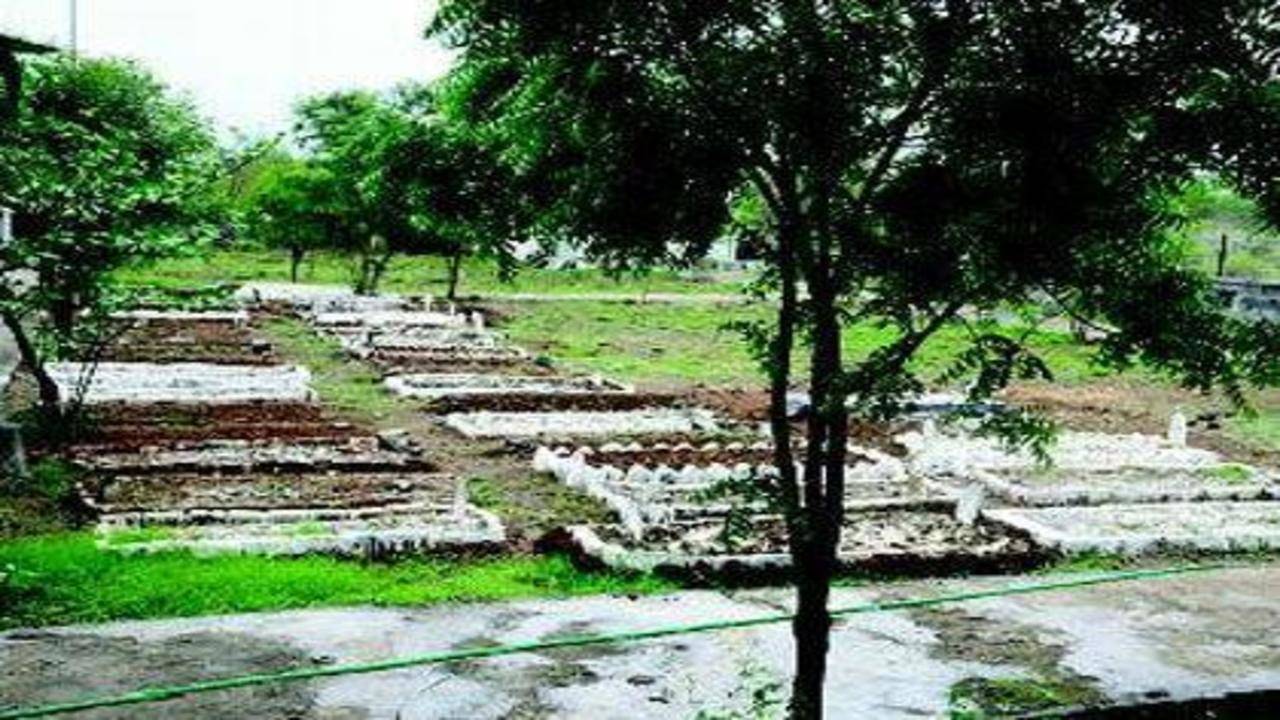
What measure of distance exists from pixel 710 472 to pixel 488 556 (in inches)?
153

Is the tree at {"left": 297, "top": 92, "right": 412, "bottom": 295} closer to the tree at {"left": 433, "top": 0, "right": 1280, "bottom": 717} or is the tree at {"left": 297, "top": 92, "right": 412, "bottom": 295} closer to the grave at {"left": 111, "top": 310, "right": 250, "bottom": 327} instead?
the grave at {"left": 111, "top": 310, "right": 250, "bottom": 327}

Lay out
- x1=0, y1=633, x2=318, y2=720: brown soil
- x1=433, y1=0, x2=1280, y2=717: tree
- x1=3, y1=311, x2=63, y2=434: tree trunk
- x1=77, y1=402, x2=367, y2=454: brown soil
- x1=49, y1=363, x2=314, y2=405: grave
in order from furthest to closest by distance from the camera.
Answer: x1=49, y1=363, x2=314, y2=405: grave
x1=77, y1=402, x2=367, y2=454: brown soil
x1=3, y1=311, x2=63, y2=434: tree trunk
x1=0, y1=633, x2=318, y2=720: brown soil
x1=433, y1=0, x2=1280, y2=717: tree

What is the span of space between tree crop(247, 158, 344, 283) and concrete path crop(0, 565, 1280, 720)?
26643mm

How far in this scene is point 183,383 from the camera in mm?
21188

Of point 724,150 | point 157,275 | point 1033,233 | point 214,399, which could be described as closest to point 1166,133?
point 1033,233

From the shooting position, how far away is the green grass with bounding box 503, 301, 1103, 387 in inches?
1037

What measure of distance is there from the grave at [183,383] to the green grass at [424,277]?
1691 cm

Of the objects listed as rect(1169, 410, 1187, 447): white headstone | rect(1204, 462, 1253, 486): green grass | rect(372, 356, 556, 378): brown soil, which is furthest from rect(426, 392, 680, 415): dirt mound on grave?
rect(1204, 462, 1253, 486): green grass

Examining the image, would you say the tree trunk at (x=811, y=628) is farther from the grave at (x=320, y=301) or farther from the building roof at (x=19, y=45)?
the grave at (x=320, y=301)

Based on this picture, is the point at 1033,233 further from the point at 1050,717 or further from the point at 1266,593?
the point at 1266,593

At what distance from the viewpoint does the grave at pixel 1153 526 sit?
13.6 meters

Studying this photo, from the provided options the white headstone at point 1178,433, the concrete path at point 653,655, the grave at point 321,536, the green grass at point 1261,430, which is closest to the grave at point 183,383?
the grave at point 321,536

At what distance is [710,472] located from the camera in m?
15.8

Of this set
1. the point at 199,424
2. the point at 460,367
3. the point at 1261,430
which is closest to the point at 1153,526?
the point at 1261,430
